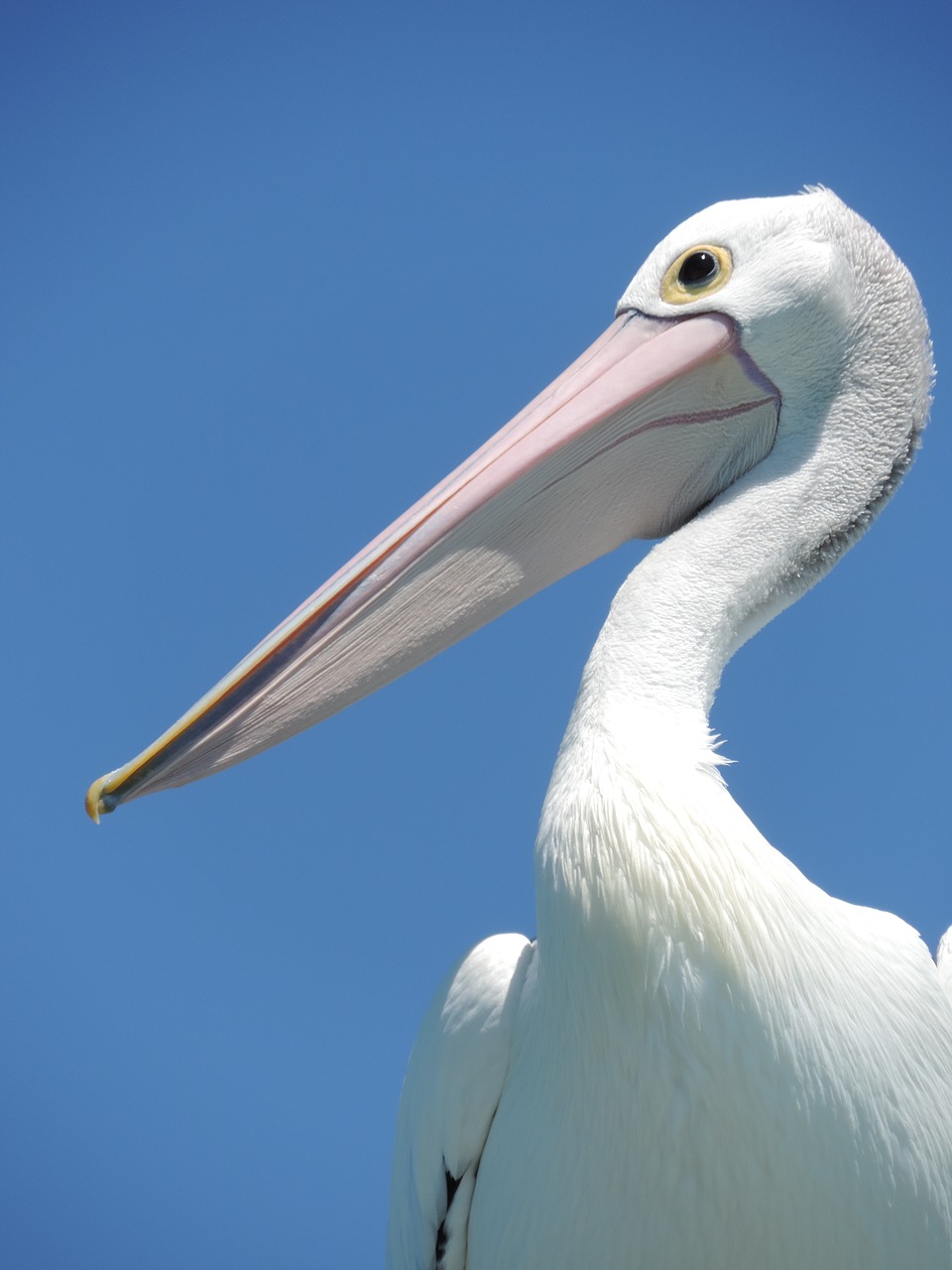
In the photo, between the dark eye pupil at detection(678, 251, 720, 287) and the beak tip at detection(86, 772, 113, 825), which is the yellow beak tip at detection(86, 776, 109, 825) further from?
the dark eye pupil at detection(678, 251, 720, 287)

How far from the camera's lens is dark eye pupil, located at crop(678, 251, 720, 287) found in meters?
2.29

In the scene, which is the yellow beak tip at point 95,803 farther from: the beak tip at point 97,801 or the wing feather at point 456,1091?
the wing feather at point 456,1091

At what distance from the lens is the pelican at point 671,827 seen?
1.64 metres

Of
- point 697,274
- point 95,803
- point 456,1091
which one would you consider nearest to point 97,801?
point 95,803

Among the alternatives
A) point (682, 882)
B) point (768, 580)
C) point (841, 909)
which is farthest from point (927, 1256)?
point (768, 580)

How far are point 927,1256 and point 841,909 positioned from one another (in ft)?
1.91

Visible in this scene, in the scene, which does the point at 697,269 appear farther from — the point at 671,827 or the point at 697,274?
the point at 671,827

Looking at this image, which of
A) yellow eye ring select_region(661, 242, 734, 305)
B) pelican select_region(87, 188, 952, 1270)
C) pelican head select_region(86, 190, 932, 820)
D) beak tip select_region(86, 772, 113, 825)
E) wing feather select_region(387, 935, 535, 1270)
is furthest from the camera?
yellow eye ring select_region(661, 242, 734, 305)

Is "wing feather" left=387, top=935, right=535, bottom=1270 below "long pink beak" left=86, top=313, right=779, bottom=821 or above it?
below

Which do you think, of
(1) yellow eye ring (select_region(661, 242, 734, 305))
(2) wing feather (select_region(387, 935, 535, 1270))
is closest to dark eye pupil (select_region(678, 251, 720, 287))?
(1) yellow eye ring (select_region(661, 242, 734, 305))

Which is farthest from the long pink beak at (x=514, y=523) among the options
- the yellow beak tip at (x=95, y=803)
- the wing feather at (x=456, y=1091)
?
the wing feather at (x=456, y=1091)

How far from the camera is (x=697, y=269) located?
2303 mm

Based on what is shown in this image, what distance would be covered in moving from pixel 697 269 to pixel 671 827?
131 centimetres

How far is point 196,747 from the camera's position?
1.96m
